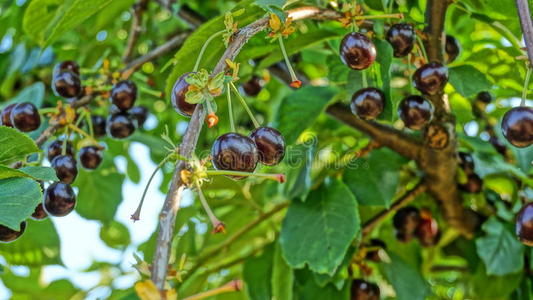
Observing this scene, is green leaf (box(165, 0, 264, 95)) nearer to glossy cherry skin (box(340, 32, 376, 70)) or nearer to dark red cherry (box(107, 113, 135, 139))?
glossy cherry skin (box(340, 32, 376, 70))

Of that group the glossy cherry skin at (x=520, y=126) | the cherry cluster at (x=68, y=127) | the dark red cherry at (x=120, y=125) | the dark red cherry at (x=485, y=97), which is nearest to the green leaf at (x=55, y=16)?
the cherry cluster at (x=68, y=127)

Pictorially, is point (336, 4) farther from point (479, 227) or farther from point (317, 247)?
point (479, 227)

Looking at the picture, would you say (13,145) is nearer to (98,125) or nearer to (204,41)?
(204,41)

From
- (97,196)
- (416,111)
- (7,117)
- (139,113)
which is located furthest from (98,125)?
(416,111)

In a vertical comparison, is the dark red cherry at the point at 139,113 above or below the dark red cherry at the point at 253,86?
above

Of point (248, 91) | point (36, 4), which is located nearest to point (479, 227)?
point (248, 91)

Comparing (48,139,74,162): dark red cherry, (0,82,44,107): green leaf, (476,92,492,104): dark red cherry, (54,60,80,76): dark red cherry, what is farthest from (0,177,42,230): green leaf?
(476,92,492,104): dark red cherry

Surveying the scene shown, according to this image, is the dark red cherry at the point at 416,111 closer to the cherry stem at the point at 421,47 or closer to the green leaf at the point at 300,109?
the cherry stem at the point at 421,47
